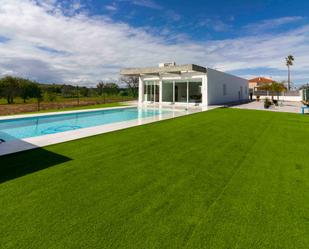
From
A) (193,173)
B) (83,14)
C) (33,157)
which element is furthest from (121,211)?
(83,14)

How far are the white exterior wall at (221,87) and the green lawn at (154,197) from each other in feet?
51.7

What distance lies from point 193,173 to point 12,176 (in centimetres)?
364

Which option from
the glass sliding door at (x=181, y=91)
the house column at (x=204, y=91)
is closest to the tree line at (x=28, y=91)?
the glass sliding door at (x=181, y=91)

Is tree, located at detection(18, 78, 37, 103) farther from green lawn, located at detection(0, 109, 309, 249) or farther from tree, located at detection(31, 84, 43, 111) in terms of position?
green lawn, located at detection(0, 109, 309, 249)

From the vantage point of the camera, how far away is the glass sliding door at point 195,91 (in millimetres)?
20383

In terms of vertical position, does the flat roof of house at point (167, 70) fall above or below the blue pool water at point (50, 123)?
above

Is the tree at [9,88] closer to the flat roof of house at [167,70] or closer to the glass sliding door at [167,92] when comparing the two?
the flat roof of house at [167,70]

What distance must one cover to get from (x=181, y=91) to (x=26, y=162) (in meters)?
19.3

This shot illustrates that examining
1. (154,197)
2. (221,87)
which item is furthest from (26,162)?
(221,87)

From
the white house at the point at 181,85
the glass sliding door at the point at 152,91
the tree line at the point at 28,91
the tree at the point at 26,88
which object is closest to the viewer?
the white house at the point at 181,85

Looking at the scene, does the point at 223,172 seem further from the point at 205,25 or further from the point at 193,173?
the point at 205,25

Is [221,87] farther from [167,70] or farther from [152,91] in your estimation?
[152,91]

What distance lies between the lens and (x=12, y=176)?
3.63 meters

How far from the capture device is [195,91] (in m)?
20.8
